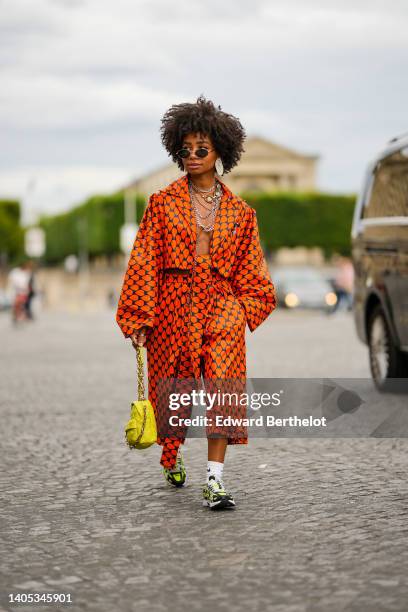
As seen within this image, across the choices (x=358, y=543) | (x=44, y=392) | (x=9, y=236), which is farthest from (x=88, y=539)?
(x=9, y=236)

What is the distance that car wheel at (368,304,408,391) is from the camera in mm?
10734

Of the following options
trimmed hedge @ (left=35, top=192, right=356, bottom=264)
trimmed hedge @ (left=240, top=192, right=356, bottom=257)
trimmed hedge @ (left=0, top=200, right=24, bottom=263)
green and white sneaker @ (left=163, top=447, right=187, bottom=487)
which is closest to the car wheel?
green and white sneaker @ (left=163, top=447, right=187, bottom=487)

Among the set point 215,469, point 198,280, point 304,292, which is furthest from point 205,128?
point 304,292

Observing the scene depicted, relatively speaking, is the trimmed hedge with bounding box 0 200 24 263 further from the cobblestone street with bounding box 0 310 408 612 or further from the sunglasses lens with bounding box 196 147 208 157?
the sunglasses lens with bounding box 196 147 208 157

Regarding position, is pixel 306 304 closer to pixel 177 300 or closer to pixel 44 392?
pixel 44 392

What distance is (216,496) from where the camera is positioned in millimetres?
5676

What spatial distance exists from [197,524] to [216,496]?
31 centimetres

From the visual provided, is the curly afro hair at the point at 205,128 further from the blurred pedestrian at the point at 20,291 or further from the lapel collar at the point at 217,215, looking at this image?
the blurred pedestrian at the point at 20,291

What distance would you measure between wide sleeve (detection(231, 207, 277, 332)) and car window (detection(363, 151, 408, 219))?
180 inches

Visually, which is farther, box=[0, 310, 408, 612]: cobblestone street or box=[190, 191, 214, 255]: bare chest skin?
box=[190, 191, 214, 255]: bare chest skin

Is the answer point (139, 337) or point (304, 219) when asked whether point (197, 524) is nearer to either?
point (139, 337)

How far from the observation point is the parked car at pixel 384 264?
1034 centimetres

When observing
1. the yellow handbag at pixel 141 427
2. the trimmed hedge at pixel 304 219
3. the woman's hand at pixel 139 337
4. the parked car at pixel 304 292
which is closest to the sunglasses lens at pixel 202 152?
the woman's hand at pixel 139 337

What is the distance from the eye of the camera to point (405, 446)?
780 cm
